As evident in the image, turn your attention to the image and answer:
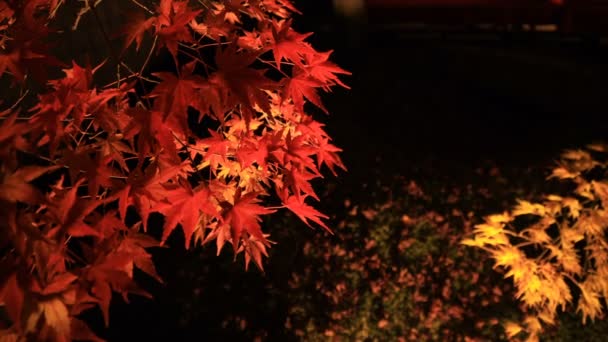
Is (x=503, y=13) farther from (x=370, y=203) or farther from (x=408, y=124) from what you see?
(x=370, y=203)

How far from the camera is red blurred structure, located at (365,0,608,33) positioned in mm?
8695

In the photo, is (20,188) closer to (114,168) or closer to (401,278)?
(114,168)

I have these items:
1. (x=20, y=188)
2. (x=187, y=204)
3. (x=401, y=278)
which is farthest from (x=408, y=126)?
(x=20, y=188)

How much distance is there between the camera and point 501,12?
9305mm

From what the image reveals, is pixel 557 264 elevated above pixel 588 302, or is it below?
above

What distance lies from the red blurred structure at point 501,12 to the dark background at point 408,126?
1.17ft

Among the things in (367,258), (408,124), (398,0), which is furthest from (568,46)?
(367,258)

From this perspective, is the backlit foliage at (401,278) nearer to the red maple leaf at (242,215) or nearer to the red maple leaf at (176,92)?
the red maple leaf at (242,215)

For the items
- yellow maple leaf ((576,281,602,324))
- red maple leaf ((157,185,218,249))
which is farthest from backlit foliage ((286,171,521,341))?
red maple leaf ((157,185,218,249))

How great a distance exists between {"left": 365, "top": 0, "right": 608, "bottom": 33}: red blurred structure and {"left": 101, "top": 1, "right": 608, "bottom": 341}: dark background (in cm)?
36

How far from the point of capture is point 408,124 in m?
6.27

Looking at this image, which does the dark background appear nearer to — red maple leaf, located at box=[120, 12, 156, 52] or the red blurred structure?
the red blurred structure

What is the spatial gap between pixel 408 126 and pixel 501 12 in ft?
16.0

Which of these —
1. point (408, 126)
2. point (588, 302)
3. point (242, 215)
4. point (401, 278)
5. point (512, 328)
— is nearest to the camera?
point (242, 215)
